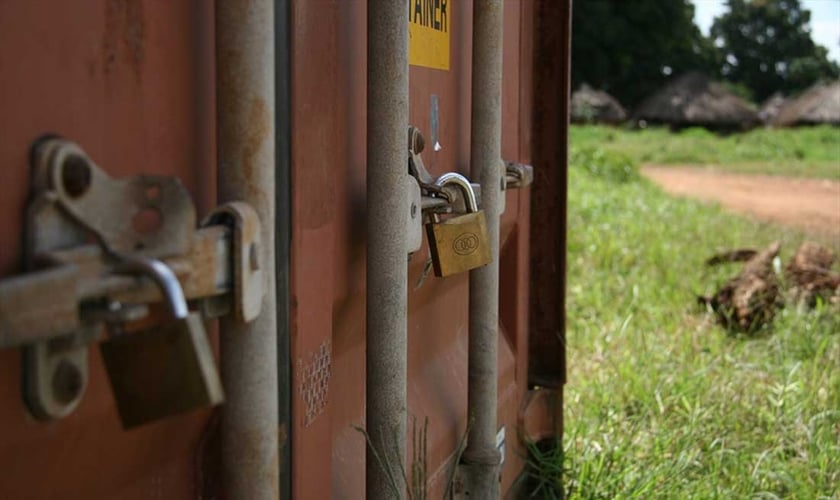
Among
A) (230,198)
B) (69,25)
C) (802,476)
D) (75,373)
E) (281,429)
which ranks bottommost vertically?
(802,476)

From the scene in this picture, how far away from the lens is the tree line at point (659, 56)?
37.3 meters

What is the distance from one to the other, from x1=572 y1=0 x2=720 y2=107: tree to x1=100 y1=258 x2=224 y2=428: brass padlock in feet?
119

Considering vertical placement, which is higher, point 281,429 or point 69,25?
point 69,25

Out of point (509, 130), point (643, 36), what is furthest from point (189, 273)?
point (643, 36)

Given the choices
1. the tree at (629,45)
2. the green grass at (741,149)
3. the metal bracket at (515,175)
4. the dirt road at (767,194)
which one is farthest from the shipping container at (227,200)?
the tree at (629,45)

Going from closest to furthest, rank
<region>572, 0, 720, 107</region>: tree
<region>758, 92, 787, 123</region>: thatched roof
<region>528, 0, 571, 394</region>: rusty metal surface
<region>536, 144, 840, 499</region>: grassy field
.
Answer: <region>528, 0, 571, 394</region>: rusty metal surface, <region>536, 144, 840, 499</region>: grassy field, <region>758, 92, 787, 123</region>: thatched roof, <region>572, 0, 720, 107</region>: tree

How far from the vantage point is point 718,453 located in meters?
2.92

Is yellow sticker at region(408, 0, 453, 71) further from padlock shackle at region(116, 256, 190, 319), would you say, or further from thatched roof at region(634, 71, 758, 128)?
thatched roof at region(634, 71, 758, 128)

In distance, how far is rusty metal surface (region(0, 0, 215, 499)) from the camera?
73 cm

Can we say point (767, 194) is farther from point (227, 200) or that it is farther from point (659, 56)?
point (659, 56)

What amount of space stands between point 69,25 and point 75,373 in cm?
25

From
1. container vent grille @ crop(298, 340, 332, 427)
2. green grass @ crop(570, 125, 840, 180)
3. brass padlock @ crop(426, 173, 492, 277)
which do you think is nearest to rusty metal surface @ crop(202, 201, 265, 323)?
container vent grille @ crop(298, 340, 332, 427)

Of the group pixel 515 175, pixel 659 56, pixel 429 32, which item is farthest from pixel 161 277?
pixel 659 56

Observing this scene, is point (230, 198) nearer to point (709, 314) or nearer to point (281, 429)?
point (281, 429)
